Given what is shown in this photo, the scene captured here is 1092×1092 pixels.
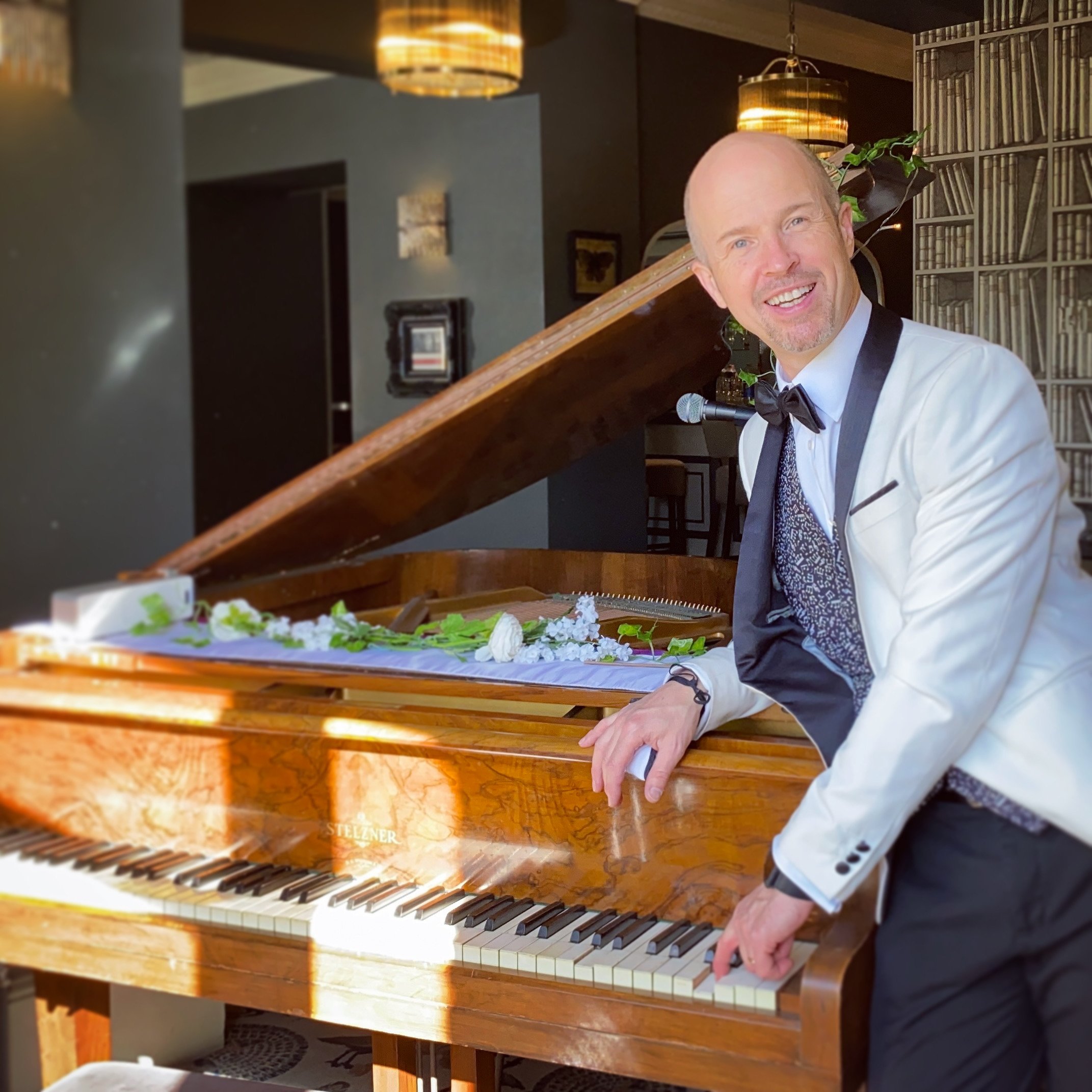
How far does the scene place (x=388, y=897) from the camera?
195 centimetres

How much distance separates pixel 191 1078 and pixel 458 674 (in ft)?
2.22

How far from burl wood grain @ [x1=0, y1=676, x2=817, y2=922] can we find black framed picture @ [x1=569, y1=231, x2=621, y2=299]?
879 mm

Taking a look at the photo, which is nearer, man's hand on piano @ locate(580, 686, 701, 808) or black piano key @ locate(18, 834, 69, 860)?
man's hand on piano @ locate(580, 686, 701, 808)

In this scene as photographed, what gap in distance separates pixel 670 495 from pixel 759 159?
87 cm

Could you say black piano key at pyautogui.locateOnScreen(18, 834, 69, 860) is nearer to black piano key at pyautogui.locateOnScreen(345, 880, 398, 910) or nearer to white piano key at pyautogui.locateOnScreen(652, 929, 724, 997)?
black piano key at pyautogui.locateOnScreen(345, 880, 398, 910)

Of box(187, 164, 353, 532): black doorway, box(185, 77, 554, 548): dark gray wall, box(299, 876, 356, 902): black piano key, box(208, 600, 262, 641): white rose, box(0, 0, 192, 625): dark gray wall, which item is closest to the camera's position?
box(299, 876, 356, 902): black piano key

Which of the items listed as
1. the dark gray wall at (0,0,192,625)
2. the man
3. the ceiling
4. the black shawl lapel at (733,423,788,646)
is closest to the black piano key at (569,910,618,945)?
the man

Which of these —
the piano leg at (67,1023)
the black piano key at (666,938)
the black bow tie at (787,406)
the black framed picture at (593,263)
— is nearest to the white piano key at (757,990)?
the black piano key at (666,938)

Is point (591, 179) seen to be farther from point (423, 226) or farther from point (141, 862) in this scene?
point (141, 862)

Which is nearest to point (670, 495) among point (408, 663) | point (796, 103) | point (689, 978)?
point (408, 663)

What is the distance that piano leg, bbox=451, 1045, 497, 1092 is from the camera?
2.09m

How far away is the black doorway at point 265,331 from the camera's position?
9.12 ft

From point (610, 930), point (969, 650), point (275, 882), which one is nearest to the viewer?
point (969, 650)

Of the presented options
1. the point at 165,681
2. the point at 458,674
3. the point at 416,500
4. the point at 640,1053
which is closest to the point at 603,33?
the point at 416,500
